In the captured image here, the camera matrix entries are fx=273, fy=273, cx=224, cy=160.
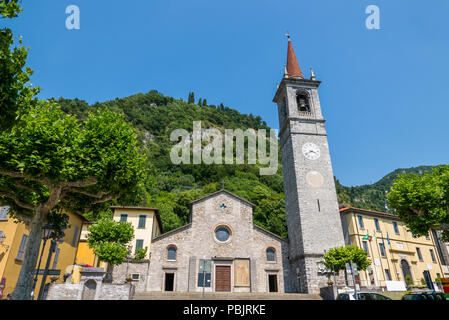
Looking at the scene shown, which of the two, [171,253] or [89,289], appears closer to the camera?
[89,289]

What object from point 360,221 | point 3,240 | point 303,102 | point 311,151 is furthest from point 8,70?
point 360,221

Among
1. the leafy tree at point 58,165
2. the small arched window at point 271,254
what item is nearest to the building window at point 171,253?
the small arched window at point 271,254

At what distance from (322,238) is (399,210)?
25.5 ft

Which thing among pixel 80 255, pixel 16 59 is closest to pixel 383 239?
pixel 80 255

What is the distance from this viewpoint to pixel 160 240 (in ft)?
90.9

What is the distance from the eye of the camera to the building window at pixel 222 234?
94.3 ft

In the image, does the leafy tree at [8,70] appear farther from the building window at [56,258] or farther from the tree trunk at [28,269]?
the building window at [56,258]

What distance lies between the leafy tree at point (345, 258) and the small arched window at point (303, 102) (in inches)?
646

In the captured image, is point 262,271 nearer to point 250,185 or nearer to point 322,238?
point 322,238

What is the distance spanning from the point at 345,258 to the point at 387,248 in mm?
13311

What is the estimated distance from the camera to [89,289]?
1498 cm

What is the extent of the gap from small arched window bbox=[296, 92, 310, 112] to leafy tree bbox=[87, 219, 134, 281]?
22.8 metres

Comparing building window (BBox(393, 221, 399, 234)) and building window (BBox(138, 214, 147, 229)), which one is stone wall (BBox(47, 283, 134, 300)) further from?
building window (BBox(393, 221, 399, 234))

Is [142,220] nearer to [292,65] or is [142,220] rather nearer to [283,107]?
[283,107]
